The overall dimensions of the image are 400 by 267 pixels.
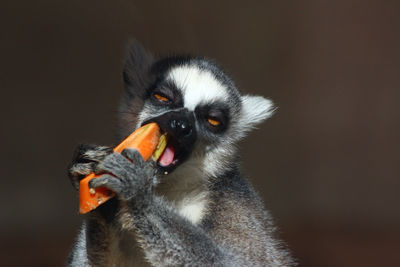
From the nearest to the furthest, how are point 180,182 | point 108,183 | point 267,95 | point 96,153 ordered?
point 108,183
point 96,153
point 180,182
point 267,95

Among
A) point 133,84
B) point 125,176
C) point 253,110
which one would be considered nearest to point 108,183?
point 125,176

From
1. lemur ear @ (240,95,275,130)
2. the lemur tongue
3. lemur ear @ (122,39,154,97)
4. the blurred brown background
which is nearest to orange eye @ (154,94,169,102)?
lemur ear @ (122,39,154,97)

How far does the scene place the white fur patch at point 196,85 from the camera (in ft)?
6.35

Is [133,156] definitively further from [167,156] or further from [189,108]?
[189,108]

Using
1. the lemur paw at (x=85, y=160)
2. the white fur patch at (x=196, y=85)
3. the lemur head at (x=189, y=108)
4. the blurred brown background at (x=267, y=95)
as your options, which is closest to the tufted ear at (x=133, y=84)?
the lemur head at (x=189, y=108)

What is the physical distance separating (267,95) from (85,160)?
7.86 ft

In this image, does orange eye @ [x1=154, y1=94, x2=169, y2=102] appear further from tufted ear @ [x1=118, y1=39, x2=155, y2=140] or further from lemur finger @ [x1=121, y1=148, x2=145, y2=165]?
lemur finger @ [x1=121, y1=148, x2=145, y2=165]

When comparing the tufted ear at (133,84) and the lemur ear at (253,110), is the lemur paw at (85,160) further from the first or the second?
the lemur ear at (253,110)

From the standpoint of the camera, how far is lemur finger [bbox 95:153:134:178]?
4.86 feet

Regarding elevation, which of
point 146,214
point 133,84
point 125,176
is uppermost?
point 133,84

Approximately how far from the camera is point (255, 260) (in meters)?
1.83

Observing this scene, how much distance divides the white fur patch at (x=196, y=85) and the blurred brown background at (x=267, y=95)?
1.11 meters

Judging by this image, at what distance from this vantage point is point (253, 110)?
7.32ft

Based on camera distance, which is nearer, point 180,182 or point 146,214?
point 146,214
